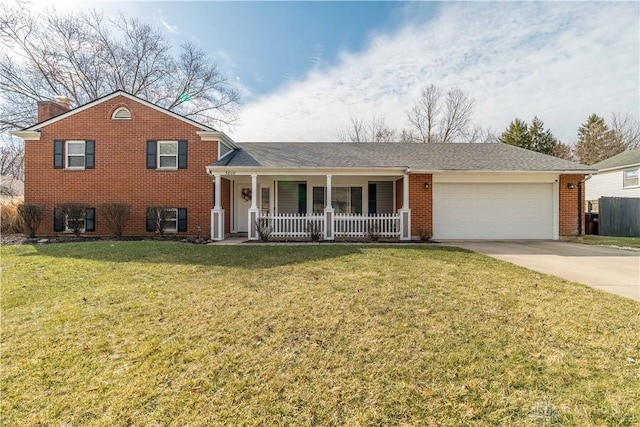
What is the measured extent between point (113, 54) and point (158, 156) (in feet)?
59.0

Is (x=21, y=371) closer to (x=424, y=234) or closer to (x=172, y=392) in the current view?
(x=172, y=392)

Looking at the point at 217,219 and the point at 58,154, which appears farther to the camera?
the point at 58,154

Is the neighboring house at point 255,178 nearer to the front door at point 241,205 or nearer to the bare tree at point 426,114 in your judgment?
the front door at point 241,205

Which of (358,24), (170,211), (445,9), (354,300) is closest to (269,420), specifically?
(354,300)

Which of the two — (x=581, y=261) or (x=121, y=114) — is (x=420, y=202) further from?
(x=121, y=114)

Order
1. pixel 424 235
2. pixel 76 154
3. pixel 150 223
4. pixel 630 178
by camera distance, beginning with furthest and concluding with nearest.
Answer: pixel 630 178
pixel 76 154
pixel 150 223
pixel 424 235

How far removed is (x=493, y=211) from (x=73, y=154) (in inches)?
677

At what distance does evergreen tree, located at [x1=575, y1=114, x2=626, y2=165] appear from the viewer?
30828 mm

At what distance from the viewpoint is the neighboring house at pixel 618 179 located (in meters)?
17.6

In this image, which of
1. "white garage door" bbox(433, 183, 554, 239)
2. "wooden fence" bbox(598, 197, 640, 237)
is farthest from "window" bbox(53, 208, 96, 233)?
"wooden fence" bbox(598, 197, 640, 237)

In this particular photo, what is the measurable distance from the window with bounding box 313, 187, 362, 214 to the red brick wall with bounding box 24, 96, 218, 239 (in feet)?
15.8

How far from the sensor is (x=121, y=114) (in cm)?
1232

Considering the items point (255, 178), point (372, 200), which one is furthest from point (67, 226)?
point (372, 200)

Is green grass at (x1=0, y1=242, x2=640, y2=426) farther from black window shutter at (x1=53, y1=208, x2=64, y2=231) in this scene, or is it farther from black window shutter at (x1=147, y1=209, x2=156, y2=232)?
black window shutter at (x1=53, y1=208, x2=64, y2=231)
